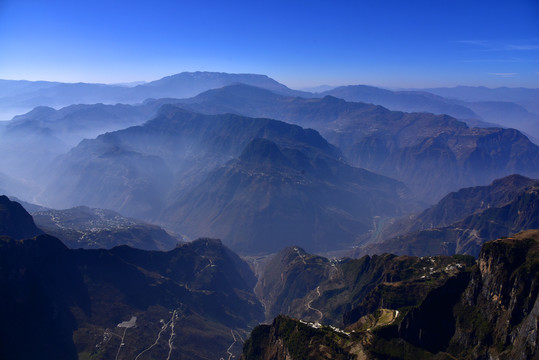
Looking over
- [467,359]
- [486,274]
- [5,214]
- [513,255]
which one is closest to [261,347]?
[467,359]

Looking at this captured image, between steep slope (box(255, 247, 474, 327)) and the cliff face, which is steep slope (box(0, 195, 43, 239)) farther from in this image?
the cliff face

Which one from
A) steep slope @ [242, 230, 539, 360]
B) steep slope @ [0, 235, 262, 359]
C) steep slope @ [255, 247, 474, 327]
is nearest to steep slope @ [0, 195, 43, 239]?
steep slope @ [0, 235, 262, 359]

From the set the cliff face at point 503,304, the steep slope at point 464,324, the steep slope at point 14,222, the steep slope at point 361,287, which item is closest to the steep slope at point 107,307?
the steep slope at point 361,287

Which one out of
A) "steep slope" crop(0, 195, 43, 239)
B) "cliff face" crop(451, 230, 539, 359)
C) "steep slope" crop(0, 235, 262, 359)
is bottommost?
"steep slope" crop(0, 235, 262, 359)

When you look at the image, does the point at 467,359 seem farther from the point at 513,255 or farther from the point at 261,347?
the point at 261,347

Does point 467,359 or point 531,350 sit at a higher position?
point 531,350

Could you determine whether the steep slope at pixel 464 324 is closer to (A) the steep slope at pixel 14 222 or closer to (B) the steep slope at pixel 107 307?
(B) the steep slope at pixel 107 307

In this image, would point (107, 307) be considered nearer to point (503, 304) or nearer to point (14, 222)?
point (14, 222)
